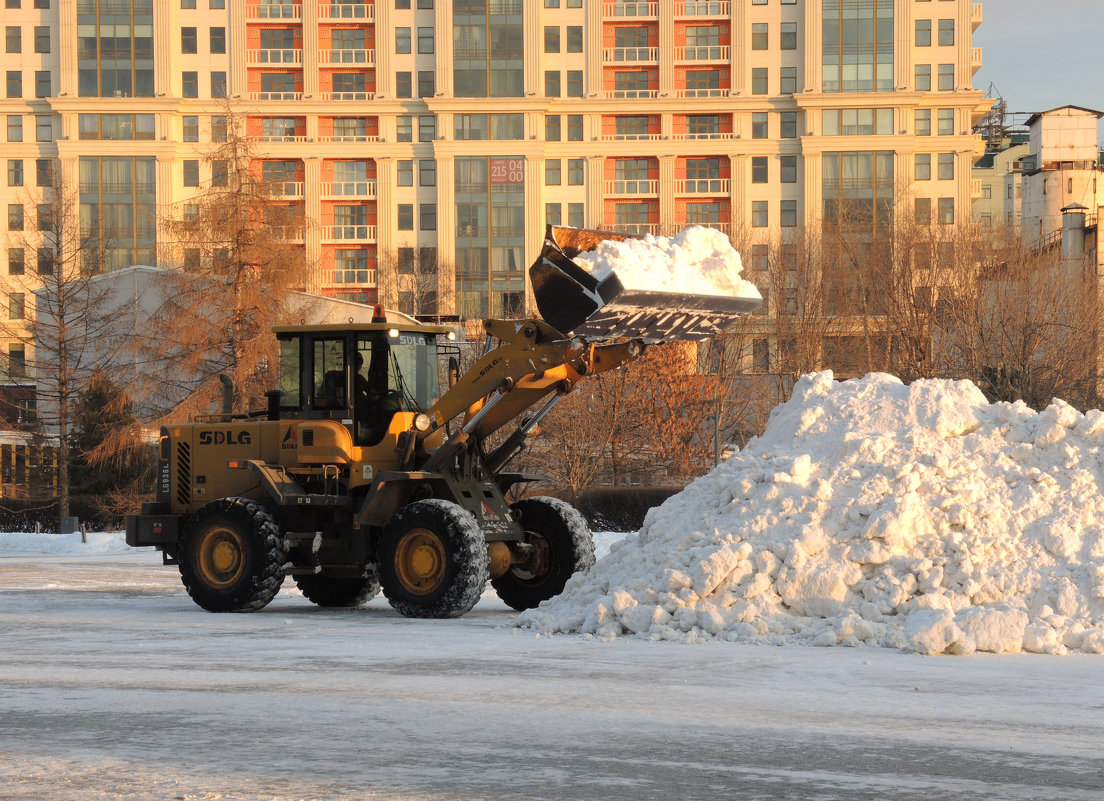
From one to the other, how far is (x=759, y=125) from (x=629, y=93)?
9157 mm

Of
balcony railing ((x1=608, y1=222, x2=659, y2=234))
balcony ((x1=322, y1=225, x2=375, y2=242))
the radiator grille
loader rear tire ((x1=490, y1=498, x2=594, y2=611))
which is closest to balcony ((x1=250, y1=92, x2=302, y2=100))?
balcony ((x1=322, y1=225, x2=375, y2=242))

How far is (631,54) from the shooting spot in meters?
99.5

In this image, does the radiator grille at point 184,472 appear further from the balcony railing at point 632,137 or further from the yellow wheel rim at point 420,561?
the balcony railing at point 632,137

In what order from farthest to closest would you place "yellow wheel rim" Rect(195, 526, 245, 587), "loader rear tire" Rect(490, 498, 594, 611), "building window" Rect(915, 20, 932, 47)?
"building window" Rect(915, 20, 932, 47) → "loader rear tire" Rect(490, 498, 594, 611) → "yellow wheel rim" Rect(195, 526, 245, 587)

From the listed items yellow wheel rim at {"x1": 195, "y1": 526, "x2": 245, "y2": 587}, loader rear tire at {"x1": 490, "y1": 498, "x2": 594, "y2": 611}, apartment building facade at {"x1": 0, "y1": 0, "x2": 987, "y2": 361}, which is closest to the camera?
yellow wheel rim at {"x1": 195, "y1": 526, "x2": 245, "y2": 587}

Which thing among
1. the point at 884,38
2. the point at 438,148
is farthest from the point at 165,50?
the point at 884,38

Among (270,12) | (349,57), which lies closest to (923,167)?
(349,57)

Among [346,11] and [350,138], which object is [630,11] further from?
[350,138]

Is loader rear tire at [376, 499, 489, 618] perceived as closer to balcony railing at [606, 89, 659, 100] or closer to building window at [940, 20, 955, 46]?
balcony railing at [606, 89, 659, 100]

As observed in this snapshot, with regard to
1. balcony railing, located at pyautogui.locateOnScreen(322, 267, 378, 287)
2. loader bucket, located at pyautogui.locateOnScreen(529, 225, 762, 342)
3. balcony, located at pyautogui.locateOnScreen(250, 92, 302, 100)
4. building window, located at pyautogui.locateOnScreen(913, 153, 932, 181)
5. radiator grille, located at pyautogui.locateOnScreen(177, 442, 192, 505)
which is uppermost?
balcony, located at pyautogui.locateOnScreen(250, 92, 302, 100)

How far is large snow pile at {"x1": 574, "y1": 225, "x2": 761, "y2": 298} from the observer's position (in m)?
14.9

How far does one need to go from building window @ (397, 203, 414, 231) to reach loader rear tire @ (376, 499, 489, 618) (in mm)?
84539

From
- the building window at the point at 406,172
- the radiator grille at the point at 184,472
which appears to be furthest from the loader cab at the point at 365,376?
the building window at the point at 406,172

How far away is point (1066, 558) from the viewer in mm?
14039
